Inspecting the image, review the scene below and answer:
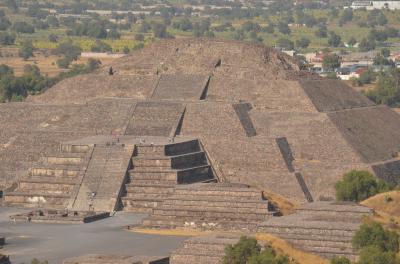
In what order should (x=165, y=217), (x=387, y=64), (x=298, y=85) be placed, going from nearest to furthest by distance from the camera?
(x=165, y=217) → (x=298, y=85) → (x=387, y=64)

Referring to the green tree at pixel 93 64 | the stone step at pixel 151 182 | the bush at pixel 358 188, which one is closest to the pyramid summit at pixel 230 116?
the bush at pixel 358 188

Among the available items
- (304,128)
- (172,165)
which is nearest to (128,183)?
(172,165)

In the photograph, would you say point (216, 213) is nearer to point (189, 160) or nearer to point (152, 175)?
point (152, 175)

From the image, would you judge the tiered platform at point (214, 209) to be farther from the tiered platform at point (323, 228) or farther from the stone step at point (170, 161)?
the stone step at point (170, 161)

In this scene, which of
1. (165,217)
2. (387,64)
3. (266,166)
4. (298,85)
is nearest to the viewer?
(165,217)

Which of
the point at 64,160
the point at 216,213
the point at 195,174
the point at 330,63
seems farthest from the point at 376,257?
the point at 330,63

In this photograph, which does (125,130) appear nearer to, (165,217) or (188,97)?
(188,97)

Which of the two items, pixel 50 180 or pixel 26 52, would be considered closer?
pixel 50 180
